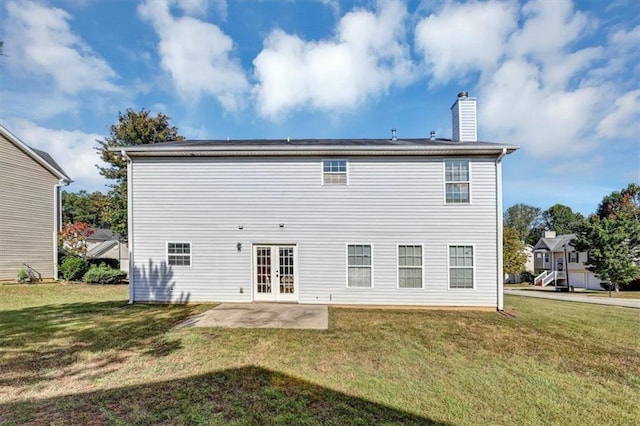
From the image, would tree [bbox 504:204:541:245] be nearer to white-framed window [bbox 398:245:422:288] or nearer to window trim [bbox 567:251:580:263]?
window trim [bbox 567:251:580:263]

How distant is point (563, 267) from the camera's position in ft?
105

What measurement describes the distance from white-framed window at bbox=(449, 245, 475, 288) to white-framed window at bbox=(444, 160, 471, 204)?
1.50 m

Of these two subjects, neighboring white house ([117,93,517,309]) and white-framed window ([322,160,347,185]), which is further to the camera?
white-framed window ([322,160,347,185])

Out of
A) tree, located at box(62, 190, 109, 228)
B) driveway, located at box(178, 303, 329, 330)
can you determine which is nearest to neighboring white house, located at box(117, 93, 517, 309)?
driveway, located at box(178, 303, 329, 330)

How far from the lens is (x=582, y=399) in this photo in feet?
12.2

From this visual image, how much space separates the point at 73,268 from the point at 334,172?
1441cm

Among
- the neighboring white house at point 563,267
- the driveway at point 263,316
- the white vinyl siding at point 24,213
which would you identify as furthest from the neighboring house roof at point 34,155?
the neighboring white house at point 563,267

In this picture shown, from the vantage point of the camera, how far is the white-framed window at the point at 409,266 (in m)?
8.95

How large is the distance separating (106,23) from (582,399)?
1616 cm

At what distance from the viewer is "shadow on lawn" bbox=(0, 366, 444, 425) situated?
10.3 feet

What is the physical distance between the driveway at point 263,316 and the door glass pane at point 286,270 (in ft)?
1.66

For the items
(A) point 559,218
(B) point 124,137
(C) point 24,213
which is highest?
(B) point 124,137

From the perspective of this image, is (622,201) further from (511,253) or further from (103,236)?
(103,236)

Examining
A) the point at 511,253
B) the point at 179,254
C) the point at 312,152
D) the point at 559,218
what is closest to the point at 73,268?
the point at 179,254
